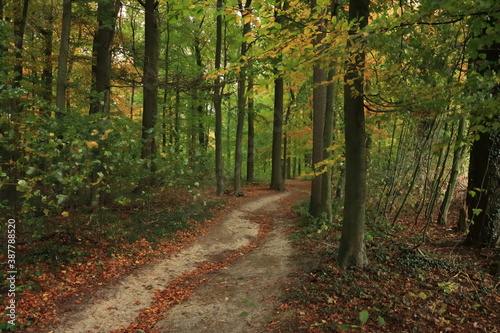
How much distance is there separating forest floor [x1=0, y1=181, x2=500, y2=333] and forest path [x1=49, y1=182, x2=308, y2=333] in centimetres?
2

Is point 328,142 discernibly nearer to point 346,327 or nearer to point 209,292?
point 209,292

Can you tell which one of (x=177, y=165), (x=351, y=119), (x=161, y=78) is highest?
(x=161, y=78)

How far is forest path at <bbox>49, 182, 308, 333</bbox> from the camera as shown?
4.48 meters

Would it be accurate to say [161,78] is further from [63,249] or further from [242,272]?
[242,272]

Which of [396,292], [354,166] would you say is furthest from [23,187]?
[396,292]

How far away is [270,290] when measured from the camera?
17.5ft

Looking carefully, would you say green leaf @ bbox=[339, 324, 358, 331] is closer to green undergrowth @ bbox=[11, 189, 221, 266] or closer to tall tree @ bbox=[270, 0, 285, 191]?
green undergrowth @ bbox=[11, 189, 221, 266]

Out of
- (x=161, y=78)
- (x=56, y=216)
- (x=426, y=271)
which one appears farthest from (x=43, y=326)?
(x=161, y=78)

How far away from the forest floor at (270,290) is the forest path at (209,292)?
2 centimetres

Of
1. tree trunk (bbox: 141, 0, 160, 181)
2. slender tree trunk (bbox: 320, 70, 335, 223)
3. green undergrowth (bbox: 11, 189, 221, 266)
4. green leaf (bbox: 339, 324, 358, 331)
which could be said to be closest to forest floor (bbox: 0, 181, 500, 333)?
green leaf (bbox: 339, 324, 358, 331)

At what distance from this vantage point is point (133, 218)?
29.9ft

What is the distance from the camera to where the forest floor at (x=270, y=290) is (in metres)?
4.21

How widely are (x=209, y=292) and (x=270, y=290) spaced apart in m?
1.18

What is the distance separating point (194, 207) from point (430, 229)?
793cm
